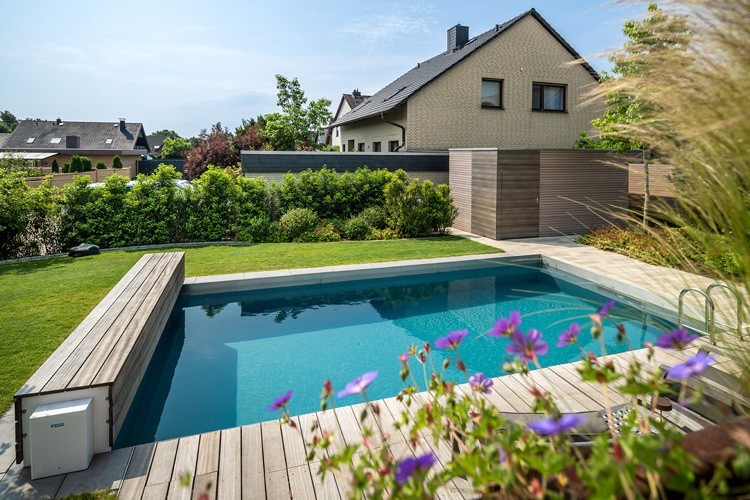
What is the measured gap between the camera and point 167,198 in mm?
10805

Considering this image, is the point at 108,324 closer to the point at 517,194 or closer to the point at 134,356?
the point at 134,356

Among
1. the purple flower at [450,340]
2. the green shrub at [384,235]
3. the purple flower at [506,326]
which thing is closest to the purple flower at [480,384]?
the purple flower at [450,340]

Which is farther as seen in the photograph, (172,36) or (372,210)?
(372,210)

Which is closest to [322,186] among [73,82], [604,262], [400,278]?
[400,278]

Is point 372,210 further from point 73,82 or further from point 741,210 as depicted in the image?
point 73,82

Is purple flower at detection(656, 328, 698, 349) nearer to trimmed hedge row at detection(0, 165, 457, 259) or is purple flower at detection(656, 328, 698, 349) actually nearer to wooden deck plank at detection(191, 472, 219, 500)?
wooden deck plank at detection(191, 472, 219, 500)

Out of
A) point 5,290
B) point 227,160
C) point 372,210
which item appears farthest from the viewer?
point 227,160

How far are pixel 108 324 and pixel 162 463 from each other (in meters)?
1.82

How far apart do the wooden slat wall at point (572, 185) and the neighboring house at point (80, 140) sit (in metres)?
40.4

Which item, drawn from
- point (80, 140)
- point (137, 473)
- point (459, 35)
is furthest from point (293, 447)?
point (80, 140)

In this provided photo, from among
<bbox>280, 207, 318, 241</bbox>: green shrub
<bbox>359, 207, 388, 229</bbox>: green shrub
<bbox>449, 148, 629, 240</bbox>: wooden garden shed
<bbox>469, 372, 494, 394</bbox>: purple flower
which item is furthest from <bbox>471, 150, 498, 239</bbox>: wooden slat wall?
<bbox>469, 372, 494, 394</bbox>: purple flower

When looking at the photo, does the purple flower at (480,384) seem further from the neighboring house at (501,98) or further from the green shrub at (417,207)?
the neighboring house at (501,98)

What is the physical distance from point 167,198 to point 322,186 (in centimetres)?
371

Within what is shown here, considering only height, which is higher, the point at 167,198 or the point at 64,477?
the point at 167,198
